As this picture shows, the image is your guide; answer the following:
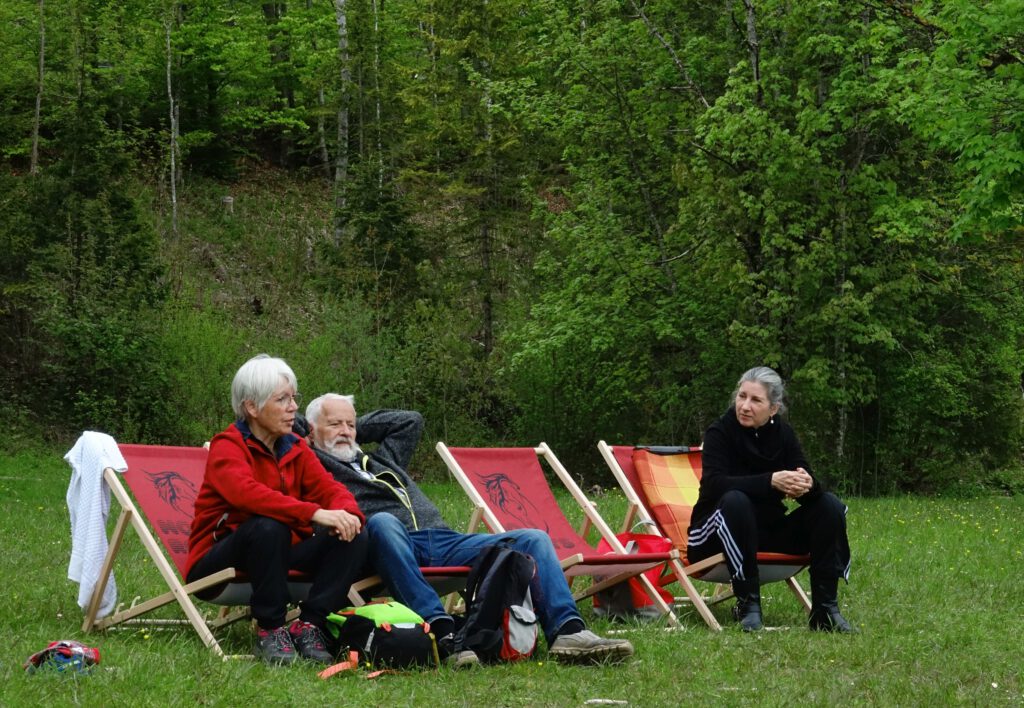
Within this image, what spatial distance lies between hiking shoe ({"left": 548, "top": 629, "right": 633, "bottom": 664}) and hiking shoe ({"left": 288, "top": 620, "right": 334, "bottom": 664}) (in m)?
0.87

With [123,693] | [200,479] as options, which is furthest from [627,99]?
[123,693]

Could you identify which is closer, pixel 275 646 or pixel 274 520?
pixel 275 646

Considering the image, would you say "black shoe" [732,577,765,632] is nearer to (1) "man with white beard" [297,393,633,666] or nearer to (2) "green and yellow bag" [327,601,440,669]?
(1) "man with white beard" [297,393,633,666]

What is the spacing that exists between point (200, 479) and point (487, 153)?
15.5m

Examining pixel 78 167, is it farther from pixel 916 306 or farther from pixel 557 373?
pixel 916 306

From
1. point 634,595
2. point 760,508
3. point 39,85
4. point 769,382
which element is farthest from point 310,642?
point 39,85

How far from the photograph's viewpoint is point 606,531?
21.4 ft

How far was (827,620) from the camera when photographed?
6.03 m

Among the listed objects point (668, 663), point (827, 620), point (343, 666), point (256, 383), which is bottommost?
point (827, 620)

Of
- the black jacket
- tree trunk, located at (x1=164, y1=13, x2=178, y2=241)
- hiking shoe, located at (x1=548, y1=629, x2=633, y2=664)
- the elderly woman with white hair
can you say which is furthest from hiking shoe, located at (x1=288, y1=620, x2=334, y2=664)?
tree trunk, located at (x1=164, y1=13, x2=178, y2=241)

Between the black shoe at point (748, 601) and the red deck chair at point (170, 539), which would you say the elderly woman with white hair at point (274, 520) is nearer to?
the red deck chair at point (170, 539)

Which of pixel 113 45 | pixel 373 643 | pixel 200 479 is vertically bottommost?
pixel 373 643

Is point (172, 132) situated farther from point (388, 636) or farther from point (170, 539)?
point (388, 636)

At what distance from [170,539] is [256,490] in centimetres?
74
